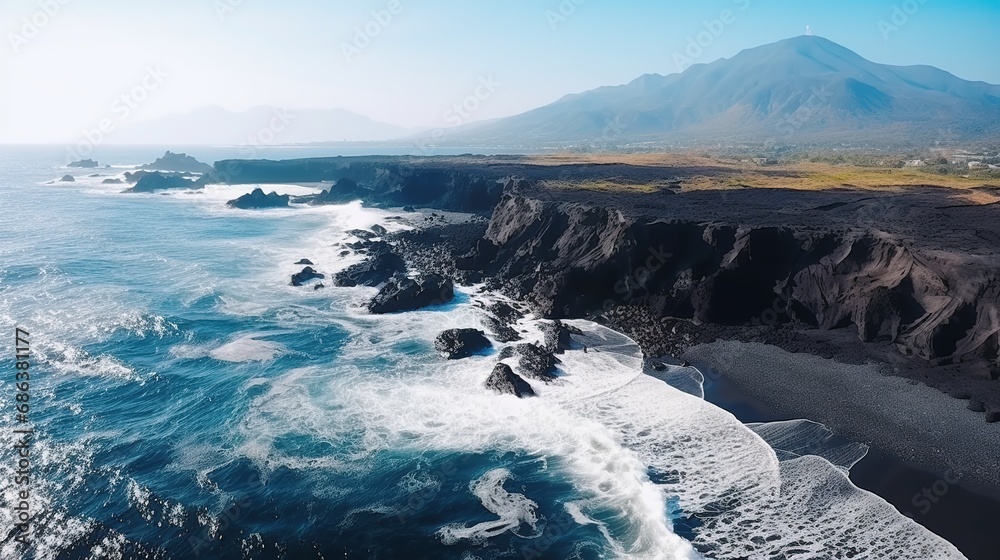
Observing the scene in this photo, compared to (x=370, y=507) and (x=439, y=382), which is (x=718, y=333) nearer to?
(x=439, y=382)

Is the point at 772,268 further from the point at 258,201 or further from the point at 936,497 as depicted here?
the point at 258,201

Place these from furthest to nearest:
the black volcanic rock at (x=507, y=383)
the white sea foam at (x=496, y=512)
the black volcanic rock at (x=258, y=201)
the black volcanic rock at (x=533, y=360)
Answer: the black volcanic rock at (x=258, y=201) < the black volcanic rock at (x=533, y=360) < the black volcanic rock at (x=507, y=383) < the white sea foam at (x=496, y=512)

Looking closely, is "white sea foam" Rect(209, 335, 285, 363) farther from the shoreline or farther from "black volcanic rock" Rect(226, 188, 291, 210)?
"black volcanic rock" Rect(226, 188, 291, 210)

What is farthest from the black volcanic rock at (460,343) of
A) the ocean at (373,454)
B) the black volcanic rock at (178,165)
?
the black volcanic rock at (178,165)

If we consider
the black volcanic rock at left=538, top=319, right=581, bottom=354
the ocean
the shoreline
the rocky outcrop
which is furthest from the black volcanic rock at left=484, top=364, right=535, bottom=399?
the rocky outcrop

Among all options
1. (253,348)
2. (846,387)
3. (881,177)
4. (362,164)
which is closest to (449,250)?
(253,348)

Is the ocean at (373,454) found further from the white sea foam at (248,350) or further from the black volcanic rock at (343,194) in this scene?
the black volcanic rock at (343,194)
